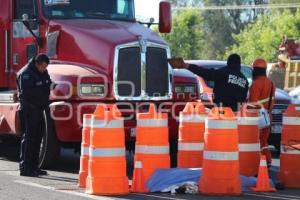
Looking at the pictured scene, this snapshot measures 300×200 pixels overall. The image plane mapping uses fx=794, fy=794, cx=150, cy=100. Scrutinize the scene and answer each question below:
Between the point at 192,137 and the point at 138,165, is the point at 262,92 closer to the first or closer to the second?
the point at 192,137

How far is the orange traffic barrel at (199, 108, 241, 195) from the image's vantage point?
9.44 metres

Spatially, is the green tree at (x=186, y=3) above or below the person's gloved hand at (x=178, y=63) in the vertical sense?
above

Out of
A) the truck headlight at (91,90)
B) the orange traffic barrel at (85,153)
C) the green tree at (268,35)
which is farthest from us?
the green tree at (268,35)

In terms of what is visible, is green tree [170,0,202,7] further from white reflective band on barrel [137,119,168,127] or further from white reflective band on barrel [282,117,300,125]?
white reflective band on barrel [137,119,168,127]

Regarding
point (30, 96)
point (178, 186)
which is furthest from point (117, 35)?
point (178, 186)

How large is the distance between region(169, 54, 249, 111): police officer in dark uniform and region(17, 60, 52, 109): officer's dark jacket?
202 centimetres

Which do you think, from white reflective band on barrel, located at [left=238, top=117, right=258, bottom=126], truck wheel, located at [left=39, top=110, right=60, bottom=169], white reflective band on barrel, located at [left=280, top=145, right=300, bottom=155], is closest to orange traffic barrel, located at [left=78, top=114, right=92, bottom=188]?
truck wheel, located at [left=39, top=110, right=60, bottom=169]

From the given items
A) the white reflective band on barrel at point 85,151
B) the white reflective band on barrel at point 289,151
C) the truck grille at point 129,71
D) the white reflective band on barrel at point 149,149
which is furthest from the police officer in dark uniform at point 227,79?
the white reflective band on barrel at point 85,151

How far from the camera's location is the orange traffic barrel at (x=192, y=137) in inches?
406

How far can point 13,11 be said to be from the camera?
1301 cm

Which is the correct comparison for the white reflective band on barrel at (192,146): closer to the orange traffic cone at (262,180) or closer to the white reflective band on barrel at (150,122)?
the white reflective band on barrel at (150,122)

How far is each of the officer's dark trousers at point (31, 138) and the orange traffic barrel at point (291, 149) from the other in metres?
3.45

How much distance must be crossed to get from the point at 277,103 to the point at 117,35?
4.46 m

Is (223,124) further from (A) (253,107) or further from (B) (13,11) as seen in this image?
(B) (13,11)
